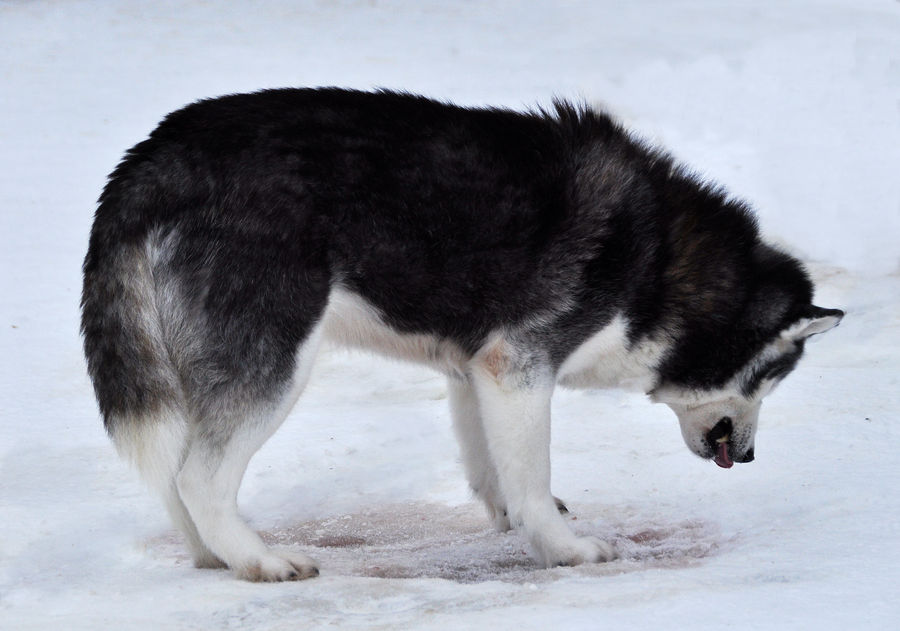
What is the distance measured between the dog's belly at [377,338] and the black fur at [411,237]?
0.06 m

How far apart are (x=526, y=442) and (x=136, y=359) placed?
4.65 ft

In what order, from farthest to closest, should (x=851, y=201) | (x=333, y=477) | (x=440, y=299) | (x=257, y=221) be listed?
1. (x=851, y=201)
2. (x=333, y=477)
3. (x=440, y=299)
4. (x=257, y=221)

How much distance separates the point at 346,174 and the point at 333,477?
6.07 feet

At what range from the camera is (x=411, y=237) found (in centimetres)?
403

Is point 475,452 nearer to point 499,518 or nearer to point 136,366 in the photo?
point 499,518

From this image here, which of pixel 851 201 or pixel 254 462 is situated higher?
pixel 851 201

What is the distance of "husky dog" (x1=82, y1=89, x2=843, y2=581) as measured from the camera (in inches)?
151

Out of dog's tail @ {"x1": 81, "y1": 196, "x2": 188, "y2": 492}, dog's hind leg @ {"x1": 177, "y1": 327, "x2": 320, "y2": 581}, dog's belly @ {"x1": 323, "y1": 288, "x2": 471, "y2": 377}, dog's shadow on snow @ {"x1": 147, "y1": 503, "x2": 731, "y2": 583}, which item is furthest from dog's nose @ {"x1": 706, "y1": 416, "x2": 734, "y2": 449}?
dog's tail @ {"x1": 81, "y1": 196, "x2": 188, "y2": 492}

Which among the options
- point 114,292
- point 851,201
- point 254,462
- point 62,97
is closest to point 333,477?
point 254,462

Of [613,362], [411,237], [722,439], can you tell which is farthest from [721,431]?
[411,237]

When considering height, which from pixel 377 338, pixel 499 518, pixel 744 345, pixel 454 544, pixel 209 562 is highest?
pixel 744 345

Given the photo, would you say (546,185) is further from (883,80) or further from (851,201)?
(883,80)

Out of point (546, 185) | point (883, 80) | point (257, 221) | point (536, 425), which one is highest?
point (883, 80)

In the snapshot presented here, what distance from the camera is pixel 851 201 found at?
8688mm
